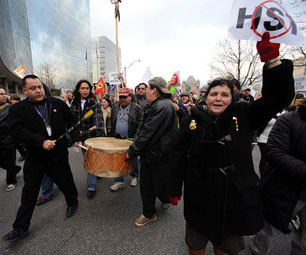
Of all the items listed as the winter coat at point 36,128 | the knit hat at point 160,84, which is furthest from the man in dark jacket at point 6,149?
the knit hat at point 160,84

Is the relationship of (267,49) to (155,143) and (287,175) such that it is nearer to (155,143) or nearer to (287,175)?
(287,175)

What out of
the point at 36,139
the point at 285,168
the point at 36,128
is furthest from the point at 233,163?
the point at 36,128

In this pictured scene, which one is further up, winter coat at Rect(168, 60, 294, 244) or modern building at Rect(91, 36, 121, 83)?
modern building at Rect(91, 36, 121, 83)

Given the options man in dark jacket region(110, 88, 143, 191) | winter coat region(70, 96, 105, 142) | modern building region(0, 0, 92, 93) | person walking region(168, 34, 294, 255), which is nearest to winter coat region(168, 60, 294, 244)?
person walking region(168, 34, 294, 255)

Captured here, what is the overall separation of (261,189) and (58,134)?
2.69 metres

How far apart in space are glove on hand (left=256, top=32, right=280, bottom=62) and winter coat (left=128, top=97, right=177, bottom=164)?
1.31 m

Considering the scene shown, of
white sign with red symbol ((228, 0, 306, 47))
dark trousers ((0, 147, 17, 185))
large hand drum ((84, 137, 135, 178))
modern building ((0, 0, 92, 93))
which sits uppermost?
modern building ((0, 0, 92, 93))

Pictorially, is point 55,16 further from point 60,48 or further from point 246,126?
point 246,126

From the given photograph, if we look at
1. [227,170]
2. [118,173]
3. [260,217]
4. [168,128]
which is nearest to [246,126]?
[227,170]

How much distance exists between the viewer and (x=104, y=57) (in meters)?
71.9

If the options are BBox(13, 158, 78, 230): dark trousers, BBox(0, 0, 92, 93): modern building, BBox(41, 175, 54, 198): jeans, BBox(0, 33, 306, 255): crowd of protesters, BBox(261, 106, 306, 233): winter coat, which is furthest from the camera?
BBox(0, 0, 92, 93): modern building

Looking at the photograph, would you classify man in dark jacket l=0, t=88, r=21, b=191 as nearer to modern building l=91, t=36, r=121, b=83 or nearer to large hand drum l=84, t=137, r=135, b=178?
large hand drum l=84, t=137, r=135, b=178

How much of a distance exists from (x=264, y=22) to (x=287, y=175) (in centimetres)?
133

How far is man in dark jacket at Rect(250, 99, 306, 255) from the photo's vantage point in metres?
1.47
